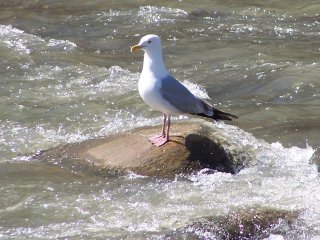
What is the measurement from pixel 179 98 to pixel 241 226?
151 cm

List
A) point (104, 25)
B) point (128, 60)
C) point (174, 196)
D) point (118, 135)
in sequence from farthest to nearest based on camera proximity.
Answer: point (104, 25) → point (128, 60) → point (118, 135) → point (174, 196)

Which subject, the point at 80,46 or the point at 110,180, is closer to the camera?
the point at 110,180

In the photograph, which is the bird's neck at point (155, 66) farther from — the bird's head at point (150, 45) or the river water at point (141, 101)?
the river water at point (141, 101)

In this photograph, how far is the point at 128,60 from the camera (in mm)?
11148

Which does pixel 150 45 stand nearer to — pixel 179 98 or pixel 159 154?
pixel 179 98

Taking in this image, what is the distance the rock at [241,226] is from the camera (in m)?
5.67

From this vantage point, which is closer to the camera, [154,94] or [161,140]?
[154,94]

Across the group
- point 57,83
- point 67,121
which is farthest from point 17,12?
point 67,121

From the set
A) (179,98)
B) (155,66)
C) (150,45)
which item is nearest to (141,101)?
(150,45)

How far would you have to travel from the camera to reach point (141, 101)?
907 centimetres

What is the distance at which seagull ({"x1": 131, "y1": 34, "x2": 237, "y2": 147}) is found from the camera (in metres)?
6.84

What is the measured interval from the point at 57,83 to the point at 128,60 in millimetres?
1498

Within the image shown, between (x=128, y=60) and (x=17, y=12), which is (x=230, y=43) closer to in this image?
(x=128, y=60)

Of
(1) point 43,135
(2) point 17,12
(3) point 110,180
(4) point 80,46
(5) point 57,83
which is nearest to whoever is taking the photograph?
(3) point 110,180
